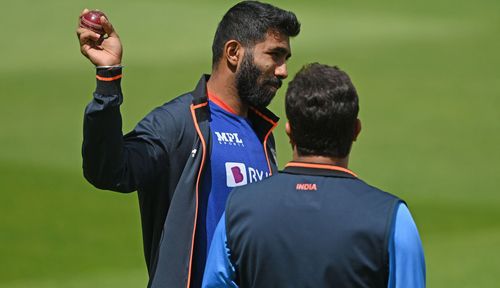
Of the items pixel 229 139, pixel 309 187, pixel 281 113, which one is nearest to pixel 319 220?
pixel 309 187

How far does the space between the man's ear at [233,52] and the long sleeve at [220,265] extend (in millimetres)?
1245

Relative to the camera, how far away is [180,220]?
12.2ft

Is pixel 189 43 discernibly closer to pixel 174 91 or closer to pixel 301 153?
pixel 174 91

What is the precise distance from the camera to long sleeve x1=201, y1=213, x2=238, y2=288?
2941mm

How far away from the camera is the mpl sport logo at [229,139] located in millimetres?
3910

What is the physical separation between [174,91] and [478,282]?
3261 mm

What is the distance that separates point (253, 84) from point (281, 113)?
4.24 meters

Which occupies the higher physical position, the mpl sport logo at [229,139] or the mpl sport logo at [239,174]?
the mpl sport logo at [229,139]

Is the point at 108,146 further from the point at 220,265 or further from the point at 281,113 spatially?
the point at 281,113

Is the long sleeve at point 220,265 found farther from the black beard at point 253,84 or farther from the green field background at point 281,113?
the green field background at point 281,113

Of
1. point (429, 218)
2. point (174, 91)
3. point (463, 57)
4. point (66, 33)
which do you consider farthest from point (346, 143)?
point (66, 33)

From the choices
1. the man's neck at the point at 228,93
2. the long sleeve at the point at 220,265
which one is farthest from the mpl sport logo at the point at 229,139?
the long sleeve at the point at 220,265

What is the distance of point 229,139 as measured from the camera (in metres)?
3.94

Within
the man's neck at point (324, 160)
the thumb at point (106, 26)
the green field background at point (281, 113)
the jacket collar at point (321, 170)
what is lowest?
the green field background at point (281, 113)
